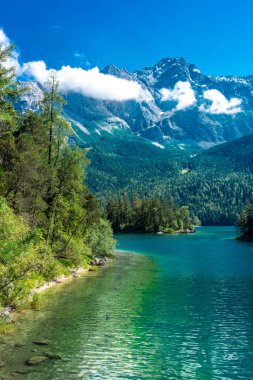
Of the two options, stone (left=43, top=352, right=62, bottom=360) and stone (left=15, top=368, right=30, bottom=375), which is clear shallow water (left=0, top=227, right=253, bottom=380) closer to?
stone (left=15, top=368, right=30, bottom=375)

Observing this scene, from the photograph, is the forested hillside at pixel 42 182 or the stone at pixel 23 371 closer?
the stone at pixel 23 371

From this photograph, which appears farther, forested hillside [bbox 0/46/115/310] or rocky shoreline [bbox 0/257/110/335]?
forested hillside [bbox 0/46/115/310]

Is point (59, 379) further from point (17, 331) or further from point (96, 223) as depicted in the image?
point (96, 223)

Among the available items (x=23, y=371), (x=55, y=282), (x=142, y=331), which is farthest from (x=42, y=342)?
(x=55, y=282)

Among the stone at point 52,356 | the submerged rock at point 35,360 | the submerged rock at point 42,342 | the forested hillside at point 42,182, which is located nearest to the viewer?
the submerged rock at point 35,360

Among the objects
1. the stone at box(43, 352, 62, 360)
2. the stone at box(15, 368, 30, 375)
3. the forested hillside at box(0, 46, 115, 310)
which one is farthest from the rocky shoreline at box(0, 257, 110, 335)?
the stone at box(15, 368, 30, 375)

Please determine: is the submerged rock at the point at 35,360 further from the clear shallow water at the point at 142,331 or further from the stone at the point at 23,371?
the stone at the point at 23,371

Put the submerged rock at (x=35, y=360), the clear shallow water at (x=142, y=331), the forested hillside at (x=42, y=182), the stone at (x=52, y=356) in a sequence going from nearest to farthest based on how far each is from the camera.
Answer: the clear shallow water at (x=142, y=331) → the submerged rock at (x=35, y=360) → the stone at (x=52, y=356) → the forested hillside at (x=42, y=182)

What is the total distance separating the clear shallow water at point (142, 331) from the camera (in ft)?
87.4

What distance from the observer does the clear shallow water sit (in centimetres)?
2664

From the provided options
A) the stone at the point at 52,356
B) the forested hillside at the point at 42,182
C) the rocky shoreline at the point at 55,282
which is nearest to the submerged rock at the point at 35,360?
the stone at the point at 52,356

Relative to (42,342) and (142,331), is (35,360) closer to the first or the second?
(42,342)

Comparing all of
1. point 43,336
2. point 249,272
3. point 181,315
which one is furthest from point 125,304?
point 249,272

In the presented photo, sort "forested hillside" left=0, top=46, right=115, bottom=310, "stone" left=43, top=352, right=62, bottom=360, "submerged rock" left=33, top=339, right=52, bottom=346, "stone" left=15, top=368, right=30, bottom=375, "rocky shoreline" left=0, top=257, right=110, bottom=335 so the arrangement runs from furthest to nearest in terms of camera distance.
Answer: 1. "forested hillside" left=0, top=46, right=115, bottom=310
2. "rocky shoreline" left=0, top=257, right=110, bottom=335
3. "submerged rock" left=33, top=339, right=52, bottom=346
4. "stone" left=43, top=352, right=62, bottom=360
5. "stone" left=15, top=368, right=30, bottom=375
